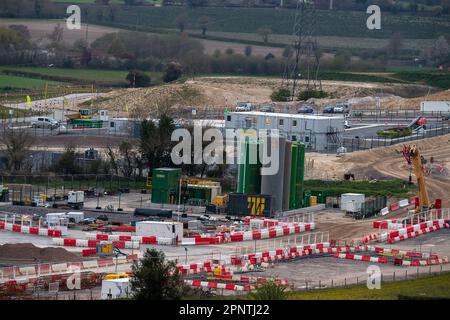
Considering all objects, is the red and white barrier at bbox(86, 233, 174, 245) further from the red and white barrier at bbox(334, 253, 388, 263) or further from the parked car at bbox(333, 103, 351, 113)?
the parked car at bbox(333, 103, 351, 113)

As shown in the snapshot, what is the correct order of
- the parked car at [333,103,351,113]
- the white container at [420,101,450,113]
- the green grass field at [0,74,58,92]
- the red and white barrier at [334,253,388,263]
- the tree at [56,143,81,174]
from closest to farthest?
the red and white barrier at [334,253,388,263]
the tree at [56,143,81,174]
the parked car at [333,103,351,113]
the white container at [420,101,450,113]
the green grass field at [0,74,58,92]

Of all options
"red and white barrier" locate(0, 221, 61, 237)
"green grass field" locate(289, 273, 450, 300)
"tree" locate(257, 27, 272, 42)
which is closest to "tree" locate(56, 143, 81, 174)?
"red and white barrier" locate(0, 221, 61, 237)

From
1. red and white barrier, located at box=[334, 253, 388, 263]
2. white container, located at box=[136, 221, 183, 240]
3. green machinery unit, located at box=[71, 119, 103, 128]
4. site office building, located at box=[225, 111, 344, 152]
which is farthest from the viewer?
green machinery unit, located at box=[71, 119, 103, 128]

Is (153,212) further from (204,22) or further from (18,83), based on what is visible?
(204,22)

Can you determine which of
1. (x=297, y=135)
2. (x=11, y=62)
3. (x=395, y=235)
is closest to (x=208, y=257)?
(x=395, y=235)

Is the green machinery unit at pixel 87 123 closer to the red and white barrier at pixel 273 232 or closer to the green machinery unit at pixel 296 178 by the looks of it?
the green machinery unit at pixel 296 178
